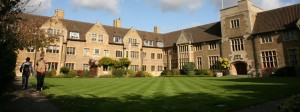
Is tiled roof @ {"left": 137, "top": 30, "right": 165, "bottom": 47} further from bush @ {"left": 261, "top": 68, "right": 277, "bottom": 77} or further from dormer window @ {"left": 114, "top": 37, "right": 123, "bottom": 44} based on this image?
bush @ {"left": 261, "top": 68, "right": 277, "bottom": 77}

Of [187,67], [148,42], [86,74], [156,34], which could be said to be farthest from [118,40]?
[187,67]

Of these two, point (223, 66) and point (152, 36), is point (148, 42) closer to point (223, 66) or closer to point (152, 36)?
point (152, 36)

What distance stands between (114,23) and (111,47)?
11044mm

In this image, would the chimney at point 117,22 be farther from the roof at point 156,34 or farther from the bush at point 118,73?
the bush at point 118,73

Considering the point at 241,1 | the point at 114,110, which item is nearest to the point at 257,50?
the point at 241,1

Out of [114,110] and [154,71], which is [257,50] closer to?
[154,71]

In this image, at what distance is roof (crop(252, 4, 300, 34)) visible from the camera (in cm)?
3170

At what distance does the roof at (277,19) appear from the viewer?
31.7 m

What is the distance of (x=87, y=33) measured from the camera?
4194 centimetres

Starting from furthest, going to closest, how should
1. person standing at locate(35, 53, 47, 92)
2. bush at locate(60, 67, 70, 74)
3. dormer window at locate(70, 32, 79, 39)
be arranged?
dormer window at locate(70, 32, 79, 39) → bush at locate(60, 67, 70, 74) → person standing at locate(35, 53, 47, 92)

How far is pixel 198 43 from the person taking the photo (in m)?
44.1

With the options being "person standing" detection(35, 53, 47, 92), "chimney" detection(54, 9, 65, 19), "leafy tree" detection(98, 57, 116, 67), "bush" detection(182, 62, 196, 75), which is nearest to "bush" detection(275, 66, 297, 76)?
"bush" detection(182, 62, 196, 75)

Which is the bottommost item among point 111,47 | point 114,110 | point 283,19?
point 114,110

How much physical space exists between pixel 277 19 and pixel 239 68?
10.1 metres
